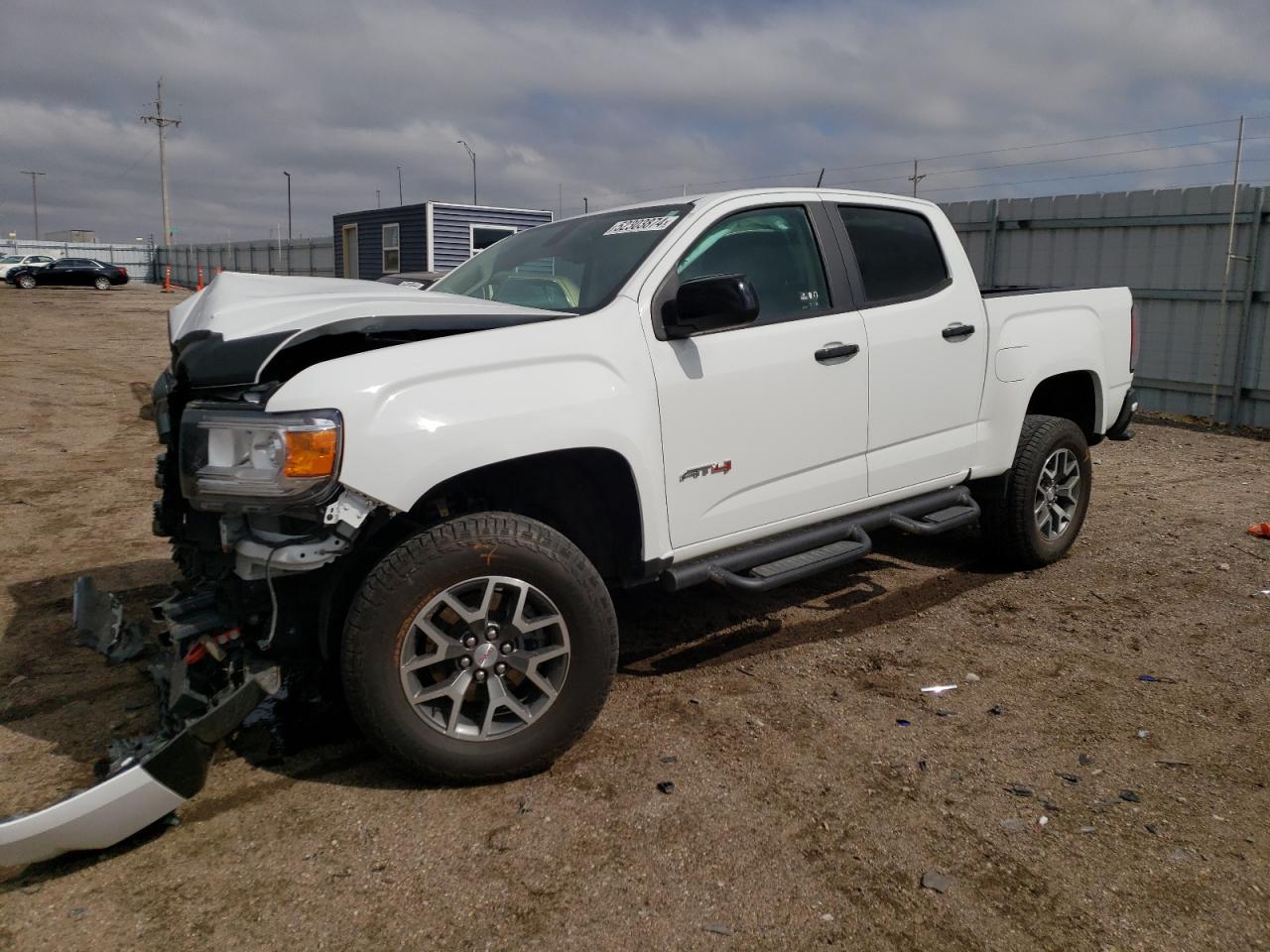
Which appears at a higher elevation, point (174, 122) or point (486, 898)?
point (174, 122)

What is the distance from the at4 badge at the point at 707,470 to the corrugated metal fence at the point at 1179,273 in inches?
333

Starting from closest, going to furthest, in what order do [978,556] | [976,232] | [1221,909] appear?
[1221,909]
[978,556]
[976,232]

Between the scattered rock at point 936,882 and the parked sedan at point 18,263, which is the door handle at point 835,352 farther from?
the parked sedan at point 18,263

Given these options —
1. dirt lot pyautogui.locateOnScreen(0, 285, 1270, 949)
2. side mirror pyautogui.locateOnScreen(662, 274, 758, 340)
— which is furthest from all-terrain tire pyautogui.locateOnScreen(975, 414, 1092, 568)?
side mirror pyautogui.locateOnScreen(662, 274, 758, 340)

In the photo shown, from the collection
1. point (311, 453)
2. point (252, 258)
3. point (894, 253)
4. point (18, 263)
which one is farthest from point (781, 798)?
point (18, 263)

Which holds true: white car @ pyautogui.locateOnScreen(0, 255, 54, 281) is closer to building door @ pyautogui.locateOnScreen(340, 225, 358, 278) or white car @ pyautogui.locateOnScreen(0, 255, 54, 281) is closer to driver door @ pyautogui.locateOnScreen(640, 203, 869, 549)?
building door @ pyautogui.locateOnScreen(340, 225, 358, 278)

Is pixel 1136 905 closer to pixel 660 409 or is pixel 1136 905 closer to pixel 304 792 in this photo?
pixel 660 409

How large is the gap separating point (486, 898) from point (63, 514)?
5295 mm

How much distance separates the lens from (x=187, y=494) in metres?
2.87

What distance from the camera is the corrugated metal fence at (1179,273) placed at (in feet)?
34.1

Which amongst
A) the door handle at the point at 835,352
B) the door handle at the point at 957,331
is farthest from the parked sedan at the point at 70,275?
the door handle at the point at 835,352

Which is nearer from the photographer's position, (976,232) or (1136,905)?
(1136,905)

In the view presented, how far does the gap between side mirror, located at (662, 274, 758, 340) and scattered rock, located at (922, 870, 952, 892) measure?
184 cm

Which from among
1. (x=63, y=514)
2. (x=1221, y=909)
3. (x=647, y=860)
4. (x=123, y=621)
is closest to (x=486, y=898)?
(x=647, y=860)
